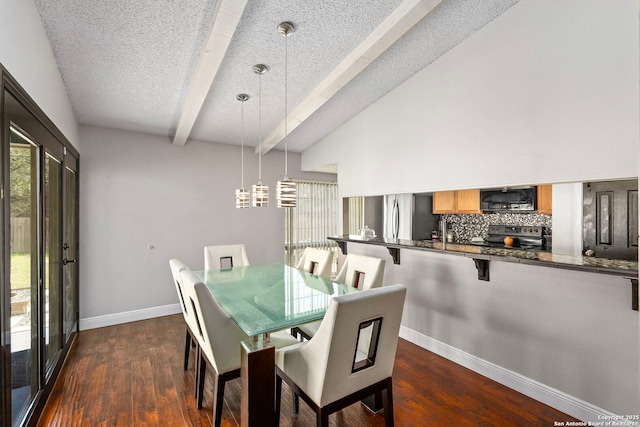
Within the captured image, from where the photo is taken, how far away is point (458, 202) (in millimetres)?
3840

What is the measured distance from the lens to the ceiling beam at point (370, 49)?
6.47 feet

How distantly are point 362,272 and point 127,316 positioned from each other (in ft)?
10.1

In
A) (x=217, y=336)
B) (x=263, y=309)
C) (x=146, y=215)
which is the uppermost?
(x=146, y=215)

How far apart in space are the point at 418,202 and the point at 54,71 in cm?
372

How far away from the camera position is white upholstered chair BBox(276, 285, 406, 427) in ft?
4.66

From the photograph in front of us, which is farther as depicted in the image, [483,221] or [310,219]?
[310,219]

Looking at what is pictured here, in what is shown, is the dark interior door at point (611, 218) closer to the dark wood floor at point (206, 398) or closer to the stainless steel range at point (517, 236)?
the stainless steel range at point (517, 236)

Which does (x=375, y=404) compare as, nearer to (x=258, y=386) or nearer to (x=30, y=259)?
(x=258, y=386)

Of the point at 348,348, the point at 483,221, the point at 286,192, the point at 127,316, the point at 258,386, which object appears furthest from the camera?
the point at 483,221

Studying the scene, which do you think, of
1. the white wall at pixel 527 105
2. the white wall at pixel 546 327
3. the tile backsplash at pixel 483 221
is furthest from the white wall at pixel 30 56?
the tile backsplash at pixel 483 221

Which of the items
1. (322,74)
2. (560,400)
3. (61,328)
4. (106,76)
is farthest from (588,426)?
(106,76)

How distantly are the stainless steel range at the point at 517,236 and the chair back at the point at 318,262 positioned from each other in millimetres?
2260

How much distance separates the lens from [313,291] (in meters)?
2.34

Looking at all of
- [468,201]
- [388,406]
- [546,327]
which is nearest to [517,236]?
[468,201]
